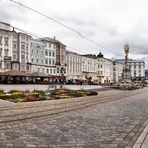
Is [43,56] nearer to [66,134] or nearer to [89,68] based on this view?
[89,68]

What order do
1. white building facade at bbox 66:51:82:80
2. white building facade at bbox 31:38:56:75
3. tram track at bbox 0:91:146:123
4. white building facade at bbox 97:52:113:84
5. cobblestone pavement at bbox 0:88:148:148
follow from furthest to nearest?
white building facade at bbox 97:52:113:84 → white building facade at bbox 66:51:82:80 → white building facade at bbox 31:38:56:75 → tram track at bbox 0:91:146:123 → cobblestone pavement at bbox 0:88:148:148

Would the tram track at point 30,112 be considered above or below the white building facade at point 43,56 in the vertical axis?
below

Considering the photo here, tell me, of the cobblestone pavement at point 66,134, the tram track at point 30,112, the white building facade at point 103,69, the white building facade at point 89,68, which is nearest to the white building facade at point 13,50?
the white building facade at point 89,68

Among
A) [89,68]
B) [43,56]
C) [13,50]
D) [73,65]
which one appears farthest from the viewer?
[89,68]

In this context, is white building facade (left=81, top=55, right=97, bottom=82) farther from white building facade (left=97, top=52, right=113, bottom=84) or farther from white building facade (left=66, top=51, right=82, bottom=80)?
white building facade (left=97, top=52, right=113, bottom=84)

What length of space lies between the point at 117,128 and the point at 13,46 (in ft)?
264

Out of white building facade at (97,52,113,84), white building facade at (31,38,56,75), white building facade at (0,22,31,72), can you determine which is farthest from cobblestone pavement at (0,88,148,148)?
white building facade at (97,52,113,84)

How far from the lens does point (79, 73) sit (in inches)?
5399

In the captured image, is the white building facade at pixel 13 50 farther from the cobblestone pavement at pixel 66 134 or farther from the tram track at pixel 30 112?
the cobblestone pavement at pixel 66 134

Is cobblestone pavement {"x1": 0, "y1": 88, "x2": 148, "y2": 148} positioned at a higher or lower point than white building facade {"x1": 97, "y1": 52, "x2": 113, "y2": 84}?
lower

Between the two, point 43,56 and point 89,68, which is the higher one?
point 43,56

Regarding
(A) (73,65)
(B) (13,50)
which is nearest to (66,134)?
(B) (13,50)

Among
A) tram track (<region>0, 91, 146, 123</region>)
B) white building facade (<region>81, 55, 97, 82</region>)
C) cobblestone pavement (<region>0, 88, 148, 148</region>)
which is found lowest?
cobblestone pavement (<region>0, 88, 148, 148</region>)

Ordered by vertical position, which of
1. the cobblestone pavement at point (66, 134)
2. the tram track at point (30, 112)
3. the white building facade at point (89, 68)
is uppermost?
the white building facade at point (89, 68)
